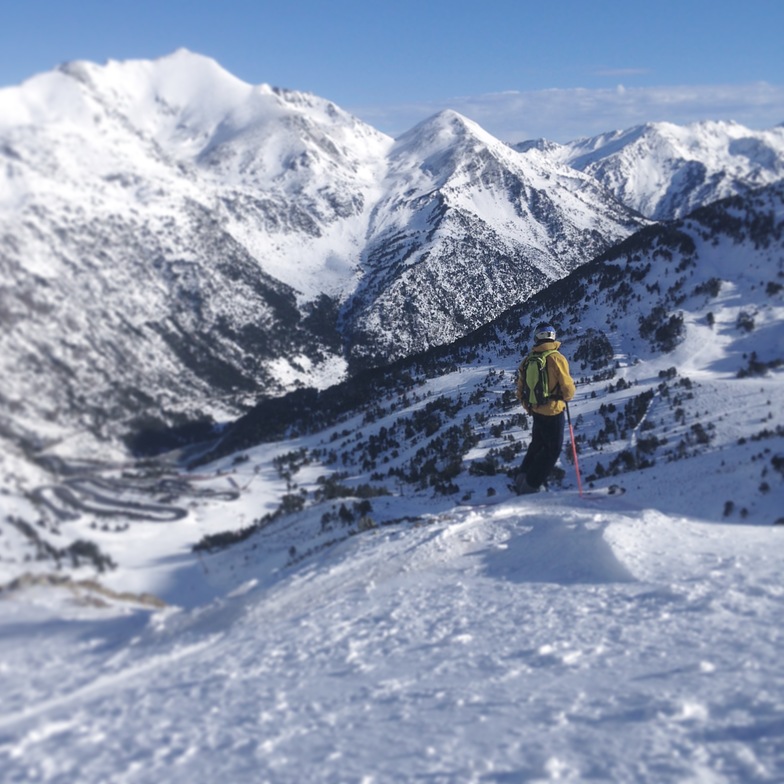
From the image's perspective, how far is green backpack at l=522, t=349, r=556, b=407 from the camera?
51.2 feet

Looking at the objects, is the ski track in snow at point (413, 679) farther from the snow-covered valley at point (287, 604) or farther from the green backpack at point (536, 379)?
the green backpack at point (536, 379)

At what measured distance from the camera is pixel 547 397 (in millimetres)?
15711

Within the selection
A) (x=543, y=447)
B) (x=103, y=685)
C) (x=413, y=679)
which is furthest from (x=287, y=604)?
(x=543, y=447)

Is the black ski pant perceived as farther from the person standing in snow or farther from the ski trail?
the ski trail

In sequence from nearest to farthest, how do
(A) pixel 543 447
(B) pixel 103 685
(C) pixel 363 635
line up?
(B) pixel 103 685 < (C) pixel 363 635 < (A) pixel 543 447

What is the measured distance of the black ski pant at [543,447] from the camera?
53.5 ft

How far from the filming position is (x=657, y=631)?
30.4 feet

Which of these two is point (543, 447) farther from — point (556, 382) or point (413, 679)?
point (413, 679)

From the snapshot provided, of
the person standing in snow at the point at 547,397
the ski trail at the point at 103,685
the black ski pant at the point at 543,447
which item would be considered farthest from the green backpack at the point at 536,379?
the ski trail at the point at 103,685

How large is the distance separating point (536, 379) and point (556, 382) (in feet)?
1.43

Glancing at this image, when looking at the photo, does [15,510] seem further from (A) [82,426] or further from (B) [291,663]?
(B) [291,663]

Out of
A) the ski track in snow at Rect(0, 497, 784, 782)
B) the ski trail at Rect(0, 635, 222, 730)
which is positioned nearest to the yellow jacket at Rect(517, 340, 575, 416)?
the ski track in snow at Rect(0, 497, 784, 782)

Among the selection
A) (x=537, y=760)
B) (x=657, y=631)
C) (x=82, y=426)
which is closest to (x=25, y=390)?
(x=82, y=426)

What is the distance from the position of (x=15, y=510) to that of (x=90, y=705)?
2060mm
